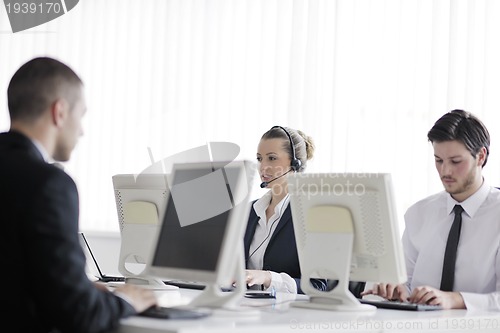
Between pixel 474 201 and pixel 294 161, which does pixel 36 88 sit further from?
pixel 294 161

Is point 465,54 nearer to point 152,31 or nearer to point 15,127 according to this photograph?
point 152,31

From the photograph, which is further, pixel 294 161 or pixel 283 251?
pixel 294 161

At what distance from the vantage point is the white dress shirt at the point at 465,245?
2896mm

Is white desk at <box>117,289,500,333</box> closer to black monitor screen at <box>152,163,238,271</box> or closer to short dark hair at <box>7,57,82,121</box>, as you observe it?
black monitor screen at <box>152,163,238,271</box>

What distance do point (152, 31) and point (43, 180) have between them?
379 centimetres

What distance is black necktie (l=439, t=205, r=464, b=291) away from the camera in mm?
2934

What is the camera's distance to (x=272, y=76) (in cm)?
494

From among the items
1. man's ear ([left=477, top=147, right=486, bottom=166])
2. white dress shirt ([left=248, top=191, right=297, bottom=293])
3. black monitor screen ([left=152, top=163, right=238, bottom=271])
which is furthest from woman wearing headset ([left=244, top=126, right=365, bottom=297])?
black monitor screen ([left=152, top=163, right=238, bottom=271])

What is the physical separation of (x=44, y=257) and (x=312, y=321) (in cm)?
83

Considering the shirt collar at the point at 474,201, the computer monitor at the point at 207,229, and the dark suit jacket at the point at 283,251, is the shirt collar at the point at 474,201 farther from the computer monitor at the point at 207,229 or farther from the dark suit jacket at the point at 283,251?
the computer monitor at the point at 207,229

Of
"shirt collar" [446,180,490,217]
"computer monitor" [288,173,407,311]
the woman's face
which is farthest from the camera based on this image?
the woman's face

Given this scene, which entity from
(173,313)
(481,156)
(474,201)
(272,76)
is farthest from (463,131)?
(272,76)

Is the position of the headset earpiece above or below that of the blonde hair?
below

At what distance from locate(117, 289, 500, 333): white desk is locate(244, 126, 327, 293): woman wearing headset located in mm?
496
